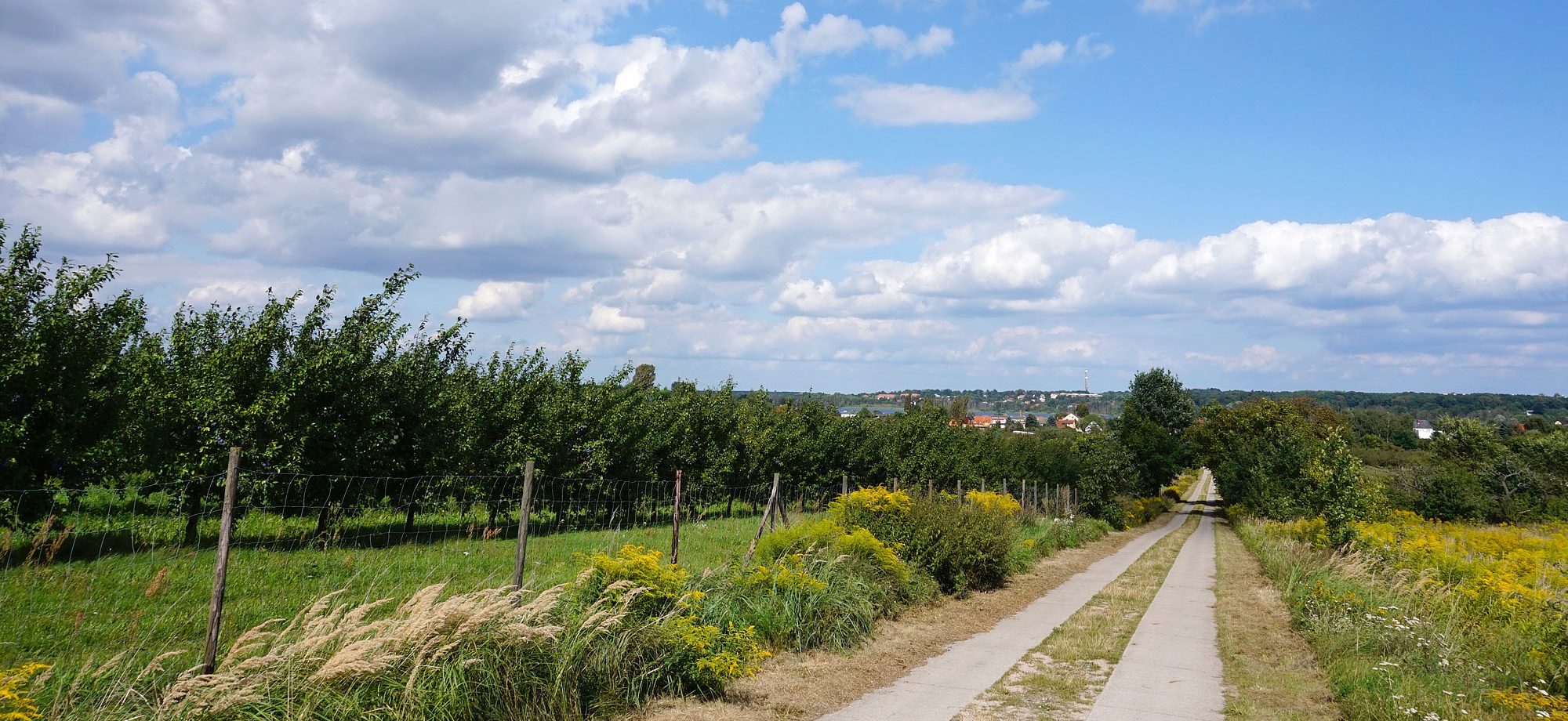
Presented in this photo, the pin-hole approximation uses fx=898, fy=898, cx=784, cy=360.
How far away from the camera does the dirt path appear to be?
25.3ft

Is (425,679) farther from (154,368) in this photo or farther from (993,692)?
(154,368)

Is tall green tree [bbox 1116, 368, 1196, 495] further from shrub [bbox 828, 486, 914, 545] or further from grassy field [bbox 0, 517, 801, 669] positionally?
grassy field [bbox 0, 517, 801, 669]

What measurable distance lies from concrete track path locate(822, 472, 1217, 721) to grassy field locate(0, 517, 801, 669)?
9.52 feet

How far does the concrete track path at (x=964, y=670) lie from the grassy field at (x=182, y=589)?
2.90 meters

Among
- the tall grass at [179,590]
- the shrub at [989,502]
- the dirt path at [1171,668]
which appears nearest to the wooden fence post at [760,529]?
the tall grass at [179,590]

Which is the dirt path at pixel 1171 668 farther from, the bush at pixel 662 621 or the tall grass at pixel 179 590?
the tall grass at pixel 179 590

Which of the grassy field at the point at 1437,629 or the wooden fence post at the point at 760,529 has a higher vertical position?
the wooden fence post at the point at 760,529

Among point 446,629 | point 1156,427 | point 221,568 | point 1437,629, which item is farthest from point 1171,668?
point 1156,427

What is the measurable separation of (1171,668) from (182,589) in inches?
403

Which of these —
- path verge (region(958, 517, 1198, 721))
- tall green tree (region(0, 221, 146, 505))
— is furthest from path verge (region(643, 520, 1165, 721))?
tall green tree (region(0, 221, 146, 505))

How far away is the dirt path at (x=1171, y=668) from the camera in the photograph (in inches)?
303

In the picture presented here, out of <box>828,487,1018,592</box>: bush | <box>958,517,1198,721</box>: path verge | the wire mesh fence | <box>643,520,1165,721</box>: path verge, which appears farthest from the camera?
<box>828,487,1018,592</box>: bush

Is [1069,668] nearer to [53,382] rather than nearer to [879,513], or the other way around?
[879,513]

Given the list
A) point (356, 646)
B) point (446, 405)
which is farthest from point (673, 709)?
point (446, 405)
